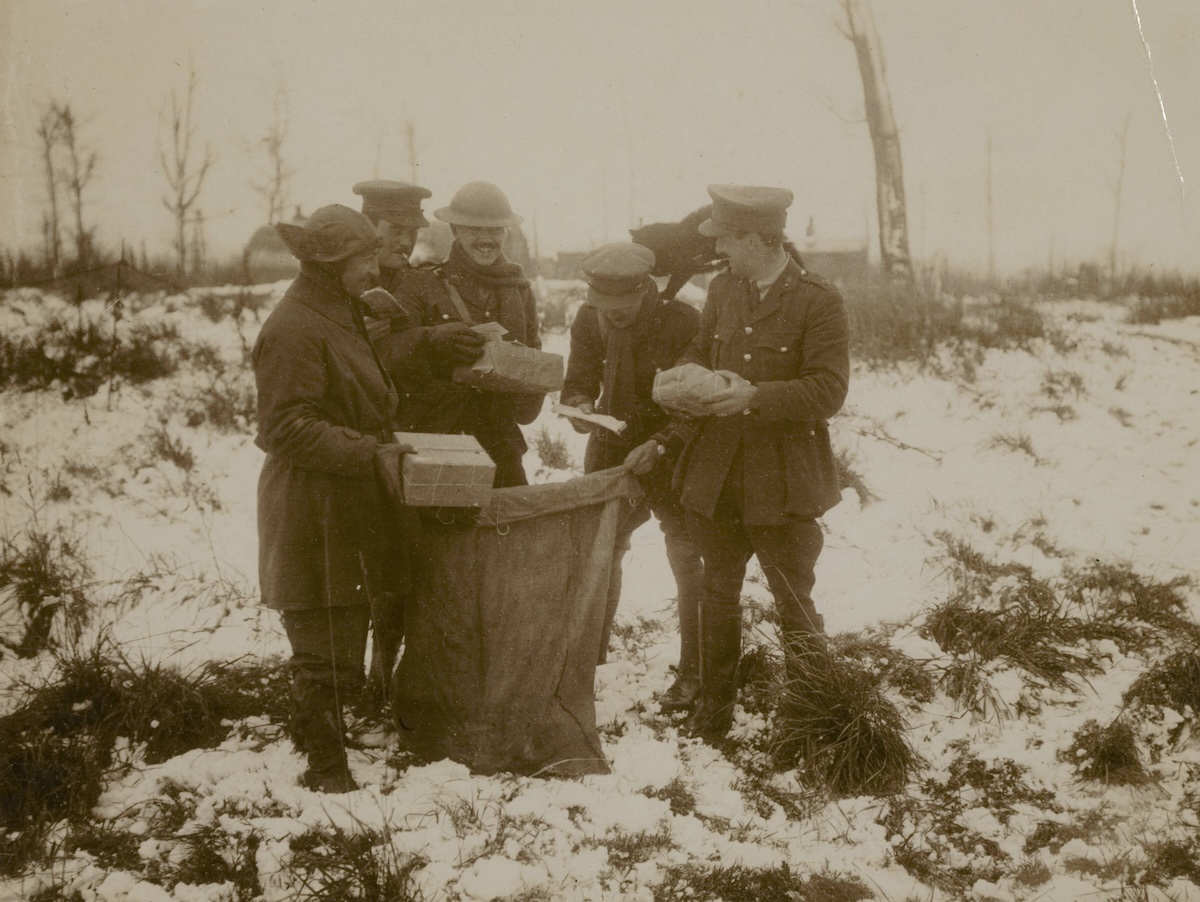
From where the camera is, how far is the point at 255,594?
4.89 m

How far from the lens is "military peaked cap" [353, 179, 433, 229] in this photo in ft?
12.6

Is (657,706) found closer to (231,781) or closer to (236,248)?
(231,781)

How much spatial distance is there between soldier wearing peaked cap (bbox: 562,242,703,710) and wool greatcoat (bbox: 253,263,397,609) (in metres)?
1.15

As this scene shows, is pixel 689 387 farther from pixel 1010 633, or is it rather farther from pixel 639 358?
pixel 1010 633

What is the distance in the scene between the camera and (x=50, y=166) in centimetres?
496

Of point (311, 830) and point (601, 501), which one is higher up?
point (601, 501)

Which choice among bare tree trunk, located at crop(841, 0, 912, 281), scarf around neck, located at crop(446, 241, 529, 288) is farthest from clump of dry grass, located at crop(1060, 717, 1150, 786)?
bare tree trunk, located at crop(841, 0, 912, 281)

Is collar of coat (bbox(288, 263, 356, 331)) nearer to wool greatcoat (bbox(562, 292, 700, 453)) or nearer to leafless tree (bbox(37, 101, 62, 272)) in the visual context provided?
wool greatcoat (bbox(562, 292, 700, 453))

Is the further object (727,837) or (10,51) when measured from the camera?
(10,51)

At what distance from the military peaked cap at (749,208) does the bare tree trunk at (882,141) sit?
4101mm

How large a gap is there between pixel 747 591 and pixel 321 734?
2.63 meters

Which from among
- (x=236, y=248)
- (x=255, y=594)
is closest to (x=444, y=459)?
(x=255, y=594)

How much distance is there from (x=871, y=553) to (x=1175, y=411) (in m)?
2.96

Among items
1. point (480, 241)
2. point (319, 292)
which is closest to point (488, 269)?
point (480, 241)
